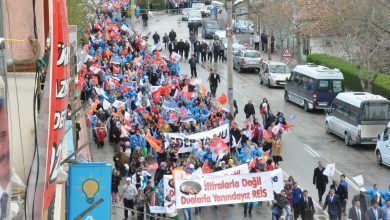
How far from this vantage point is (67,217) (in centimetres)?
1340

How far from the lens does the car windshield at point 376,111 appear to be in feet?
101

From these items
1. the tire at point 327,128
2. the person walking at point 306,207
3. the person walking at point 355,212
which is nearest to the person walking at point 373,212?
the person walking at point 355,212

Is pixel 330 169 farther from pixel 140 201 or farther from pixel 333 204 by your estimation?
pixel 140 201

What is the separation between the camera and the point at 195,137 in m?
26.9

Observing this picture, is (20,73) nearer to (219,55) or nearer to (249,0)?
(219,55)

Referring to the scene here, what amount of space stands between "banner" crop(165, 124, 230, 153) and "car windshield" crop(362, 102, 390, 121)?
6116 mm

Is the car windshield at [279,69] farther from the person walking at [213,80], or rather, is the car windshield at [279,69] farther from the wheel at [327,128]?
the wheel at [327,128]

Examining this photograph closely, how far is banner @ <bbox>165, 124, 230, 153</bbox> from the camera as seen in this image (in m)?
26.9

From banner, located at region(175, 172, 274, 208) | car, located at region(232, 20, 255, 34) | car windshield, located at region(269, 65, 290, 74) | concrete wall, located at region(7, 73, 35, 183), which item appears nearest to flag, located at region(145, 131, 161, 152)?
banner, located at region(175, 172, 274, 208)

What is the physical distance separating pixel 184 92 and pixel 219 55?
1920 cm

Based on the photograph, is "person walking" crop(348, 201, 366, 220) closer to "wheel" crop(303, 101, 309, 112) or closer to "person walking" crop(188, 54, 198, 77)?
"wheel" crop(303, 101, 309, 112)

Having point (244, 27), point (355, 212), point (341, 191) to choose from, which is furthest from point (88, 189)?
point (244, 27)

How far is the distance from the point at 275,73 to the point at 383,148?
56.7ft

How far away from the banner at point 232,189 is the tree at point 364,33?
55.8 feet
